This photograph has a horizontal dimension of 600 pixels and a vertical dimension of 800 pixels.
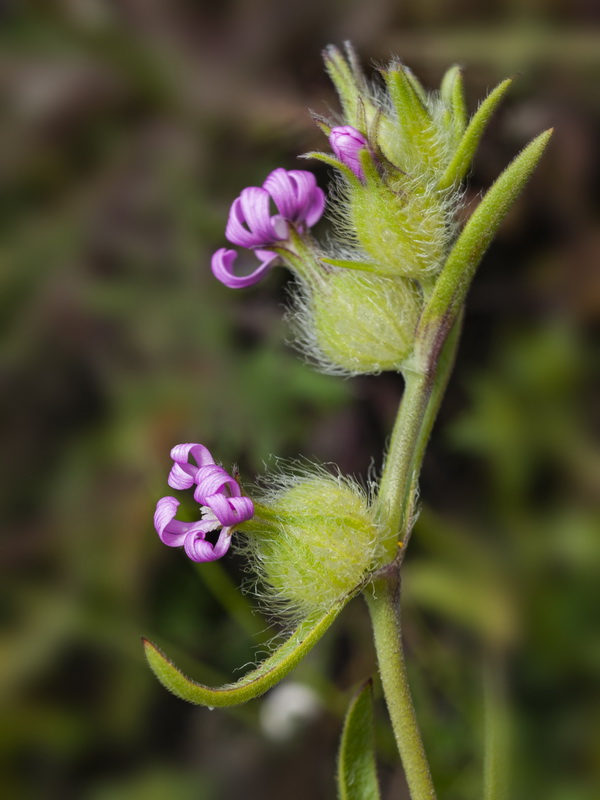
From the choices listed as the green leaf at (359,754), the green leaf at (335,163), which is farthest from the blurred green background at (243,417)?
the green leaf at (335,163)

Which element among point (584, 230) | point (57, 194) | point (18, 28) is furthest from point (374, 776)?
point (18, 28)

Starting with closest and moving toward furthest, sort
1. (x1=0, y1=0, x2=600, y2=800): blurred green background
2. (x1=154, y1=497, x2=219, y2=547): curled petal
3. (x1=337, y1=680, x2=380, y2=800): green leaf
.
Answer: (x1=154, y1=497, x2=219, y2=547): curled petal < (x1=337, y1=680, x2=380, y2=800): green leaf < (x1=0, y1=0, x2=600, y2=800): blurred green background

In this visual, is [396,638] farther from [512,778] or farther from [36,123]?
[36,123]

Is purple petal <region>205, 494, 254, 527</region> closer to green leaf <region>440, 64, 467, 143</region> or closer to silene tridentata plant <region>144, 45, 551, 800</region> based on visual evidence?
silene tridentata plant <region>144, 45, 551, 800</region>

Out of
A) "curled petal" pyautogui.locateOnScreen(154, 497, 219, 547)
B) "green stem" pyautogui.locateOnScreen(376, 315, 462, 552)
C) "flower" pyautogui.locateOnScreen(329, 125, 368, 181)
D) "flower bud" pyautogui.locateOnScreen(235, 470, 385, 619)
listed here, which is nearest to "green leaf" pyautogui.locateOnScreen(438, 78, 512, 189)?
"flower" pyautogui.locateOnScreen(329, 125, 368, 181)

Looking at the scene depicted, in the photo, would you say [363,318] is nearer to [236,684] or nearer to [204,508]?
[204,508]

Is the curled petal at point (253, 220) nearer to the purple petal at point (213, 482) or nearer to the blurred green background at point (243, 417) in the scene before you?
the purple petal at point (213, 482)

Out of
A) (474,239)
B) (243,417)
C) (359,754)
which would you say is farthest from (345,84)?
(243,417)
